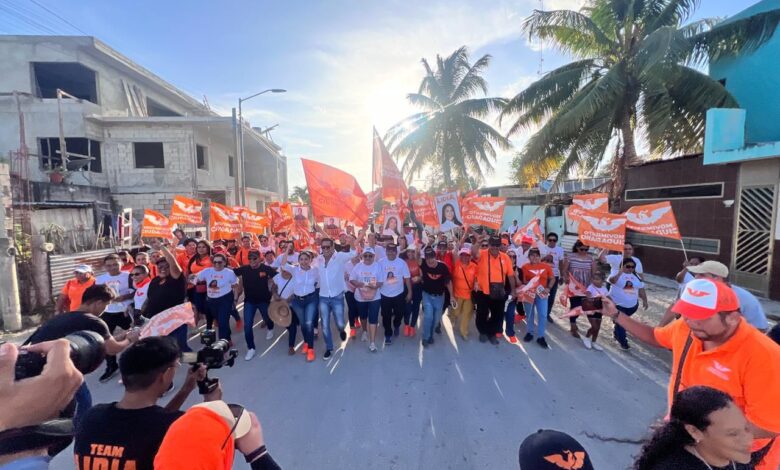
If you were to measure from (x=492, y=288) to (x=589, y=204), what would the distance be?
2.61m

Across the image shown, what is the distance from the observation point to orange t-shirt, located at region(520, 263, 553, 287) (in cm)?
572

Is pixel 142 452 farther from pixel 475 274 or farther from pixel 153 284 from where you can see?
pixel 475 274

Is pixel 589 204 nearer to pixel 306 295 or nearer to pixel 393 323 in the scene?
pixel 393 323

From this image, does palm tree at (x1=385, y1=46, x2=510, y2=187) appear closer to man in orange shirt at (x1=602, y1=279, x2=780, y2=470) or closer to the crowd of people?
the crowd of people

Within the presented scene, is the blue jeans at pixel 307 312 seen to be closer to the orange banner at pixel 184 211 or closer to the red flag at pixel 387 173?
the red flag at pixel 387 173

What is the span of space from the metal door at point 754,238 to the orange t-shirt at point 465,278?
7498 mm

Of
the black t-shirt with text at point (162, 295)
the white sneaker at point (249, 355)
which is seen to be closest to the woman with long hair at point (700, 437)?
the white sneaker at point (249, 355)

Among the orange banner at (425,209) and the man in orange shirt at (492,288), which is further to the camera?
the orange banner at (425,209)

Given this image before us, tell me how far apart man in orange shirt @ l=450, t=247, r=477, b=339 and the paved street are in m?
0.45

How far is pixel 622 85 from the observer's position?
10.4m

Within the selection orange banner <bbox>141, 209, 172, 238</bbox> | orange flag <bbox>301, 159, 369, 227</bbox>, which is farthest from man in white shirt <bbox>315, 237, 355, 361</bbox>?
orange banner <bbox>141, 209, 172, 238</bbox>

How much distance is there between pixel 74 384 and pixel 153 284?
3.62 m

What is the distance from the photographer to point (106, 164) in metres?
16.2

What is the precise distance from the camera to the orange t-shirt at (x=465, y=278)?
5926mm
